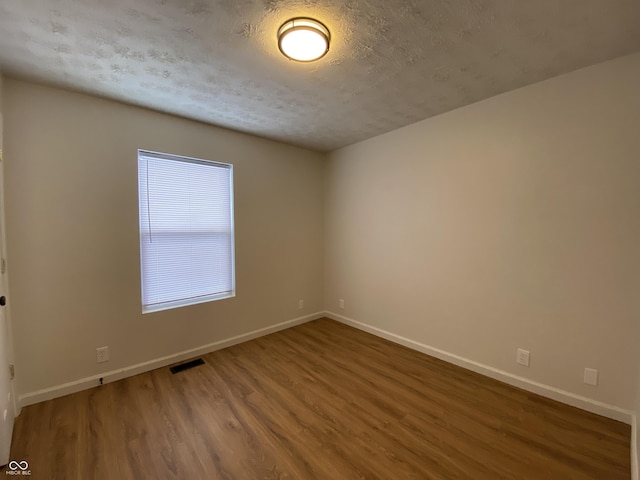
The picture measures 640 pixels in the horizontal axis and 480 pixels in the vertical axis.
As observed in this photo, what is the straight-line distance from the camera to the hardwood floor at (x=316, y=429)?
153 centimetres

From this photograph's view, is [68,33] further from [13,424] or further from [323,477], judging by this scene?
[323,477]

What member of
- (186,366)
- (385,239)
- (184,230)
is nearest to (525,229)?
(385,239)

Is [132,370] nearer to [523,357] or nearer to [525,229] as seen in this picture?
[523,357]

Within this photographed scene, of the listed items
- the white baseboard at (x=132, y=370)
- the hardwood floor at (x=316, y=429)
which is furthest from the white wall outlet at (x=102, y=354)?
the hardwood floor at (x=316, y=429)

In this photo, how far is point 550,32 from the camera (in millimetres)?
1555

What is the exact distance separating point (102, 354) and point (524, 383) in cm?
364

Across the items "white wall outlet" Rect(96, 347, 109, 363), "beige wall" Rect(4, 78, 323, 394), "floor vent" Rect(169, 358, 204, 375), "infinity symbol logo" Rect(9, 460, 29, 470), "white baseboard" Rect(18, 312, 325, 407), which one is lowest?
"floor vent" Rect(169, 358, 204, 375)

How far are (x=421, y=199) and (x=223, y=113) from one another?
223 centimetres

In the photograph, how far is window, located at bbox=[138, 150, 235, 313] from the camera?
2.62m

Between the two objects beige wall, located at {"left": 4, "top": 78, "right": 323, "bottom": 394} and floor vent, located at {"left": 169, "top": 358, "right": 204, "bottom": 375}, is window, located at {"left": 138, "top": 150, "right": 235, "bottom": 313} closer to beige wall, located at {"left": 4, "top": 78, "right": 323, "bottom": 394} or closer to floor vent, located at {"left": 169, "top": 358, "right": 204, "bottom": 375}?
beige wall, located at {"left": 4, "top": 78, "right": 323, "bottom": 394}

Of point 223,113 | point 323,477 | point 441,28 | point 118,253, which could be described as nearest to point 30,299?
point 118,253

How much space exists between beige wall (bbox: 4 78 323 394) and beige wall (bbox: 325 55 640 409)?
1.99 metres

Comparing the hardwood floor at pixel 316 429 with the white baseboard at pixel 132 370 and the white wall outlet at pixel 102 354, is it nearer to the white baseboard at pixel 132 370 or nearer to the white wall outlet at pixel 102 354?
the white baseboard at pixel 132 370

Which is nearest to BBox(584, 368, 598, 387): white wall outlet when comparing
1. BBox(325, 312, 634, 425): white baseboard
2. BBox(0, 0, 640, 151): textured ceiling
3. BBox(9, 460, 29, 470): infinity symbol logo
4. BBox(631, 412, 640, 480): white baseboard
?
BBox(325, 312, 634, 425): white baseboard
